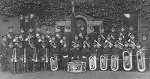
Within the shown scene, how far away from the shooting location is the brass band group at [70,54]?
40.7 ft

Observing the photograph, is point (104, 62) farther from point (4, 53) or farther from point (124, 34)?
point (4, 53)

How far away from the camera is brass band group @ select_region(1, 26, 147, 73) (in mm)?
12406

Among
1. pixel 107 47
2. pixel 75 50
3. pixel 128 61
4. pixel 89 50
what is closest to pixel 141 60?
pixel 128 61

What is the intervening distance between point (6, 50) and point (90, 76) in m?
3.84

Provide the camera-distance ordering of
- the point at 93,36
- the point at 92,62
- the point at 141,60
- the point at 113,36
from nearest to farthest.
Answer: the point at 141,60, the point at 92,62, the point at 113,36, the point at 93,36

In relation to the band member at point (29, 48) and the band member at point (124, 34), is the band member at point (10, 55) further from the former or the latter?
the band member at point (124, 34)

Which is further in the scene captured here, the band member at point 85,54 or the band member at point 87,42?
the band member at point 87,42

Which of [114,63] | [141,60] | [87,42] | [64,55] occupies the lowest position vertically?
[114,63]

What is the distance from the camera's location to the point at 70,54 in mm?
12766

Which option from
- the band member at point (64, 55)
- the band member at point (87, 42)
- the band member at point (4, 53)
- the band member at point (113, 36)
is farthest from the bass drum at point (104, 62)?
the band member at point (4, 53)

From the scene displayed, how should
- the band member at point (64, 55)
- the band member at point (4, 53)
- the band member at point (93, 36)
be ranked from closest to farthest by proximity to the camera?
the band member at point (64, 55) < the band member at point (4, 53) < the band member at point (93, 36)

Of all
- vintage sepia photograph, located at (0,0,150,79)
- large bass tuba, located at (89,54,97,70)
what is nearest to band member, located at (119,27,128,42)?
vintage sepia photograph, located at (0,0,150,79)

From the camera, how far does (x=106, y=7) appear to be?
15109 millimetres

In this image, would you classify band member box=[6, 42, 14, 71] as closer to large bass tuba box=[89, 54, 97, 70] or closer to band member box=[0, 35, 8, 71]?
band member box=[0, 35, 8, 71]
